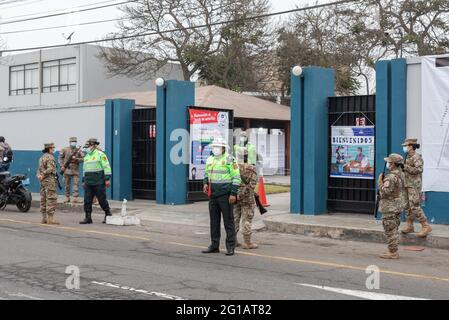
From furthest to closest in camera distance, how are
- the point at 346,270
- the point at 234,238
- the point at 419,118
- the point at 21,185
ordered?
the point at 21,185 < the point at 419,118 < the point at 234,238 < the point at 346,270

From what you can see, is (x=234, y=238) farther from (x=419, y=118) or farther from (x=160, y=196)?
(x=160, y=196)

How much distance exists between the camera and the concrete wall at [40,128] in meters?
19.0

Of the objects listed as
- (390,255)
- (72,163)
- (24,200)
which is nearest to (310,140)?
(390,255)

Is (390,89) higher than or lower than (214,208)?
higher

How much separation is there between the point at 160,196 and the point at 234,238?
749cm

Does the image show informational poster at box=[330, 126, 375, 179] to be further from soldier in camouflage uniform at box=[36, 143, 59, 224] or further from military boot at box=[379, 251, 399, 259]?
soldier in camouflage uniform at box=[36, 143, 59, 224]

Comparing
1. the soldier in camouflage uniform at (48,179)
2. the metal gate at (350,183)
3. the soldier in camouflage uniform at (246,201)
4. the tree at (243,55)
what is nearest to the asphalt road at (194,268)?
the soldier in camouflage uniform at (246,201)

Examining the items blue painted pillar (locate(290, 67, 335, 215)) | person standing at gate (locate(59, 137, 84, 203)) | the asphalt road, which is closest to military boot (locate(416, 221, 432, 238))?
the asphalt road

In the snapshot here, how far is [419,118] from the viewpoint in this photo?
41.4 feet

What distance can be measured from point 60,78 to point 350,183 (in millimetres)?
37064

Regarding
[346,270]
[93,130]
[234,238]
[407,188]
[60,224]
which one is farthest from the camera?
[93,130]

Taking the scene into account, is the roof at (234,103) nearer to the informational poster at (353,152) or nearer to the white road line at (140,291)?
the informational poster at (353,152)
